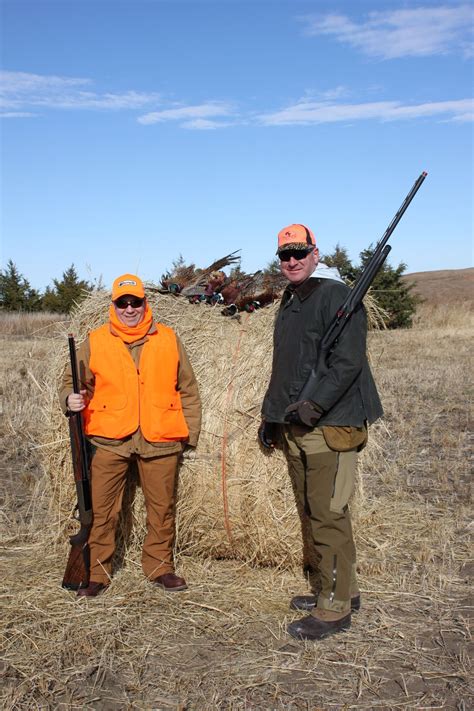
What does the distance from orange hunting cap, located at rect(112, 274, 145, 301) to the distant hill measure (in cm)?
2921

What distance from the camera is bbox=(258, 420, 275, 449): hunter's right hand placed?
4.87 m

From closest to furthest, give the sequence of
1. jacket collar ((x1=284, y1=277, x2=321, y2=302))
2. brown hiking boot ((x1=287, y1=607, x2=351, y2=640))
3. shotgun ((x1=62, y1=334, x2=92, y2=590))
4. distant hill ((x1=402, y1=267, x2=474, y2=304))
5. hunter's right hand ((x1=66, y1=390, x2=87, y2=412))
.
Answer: brown hiking boot ((x1=287, y1=607, x2=351, y2=640)) → jacket collar ((x1=284, y1=277, x2=321, y2=302)) → hunter's right hand ((x1=66, y1=390, x2=87, y2=412)) → shotgun ((x1=62, y1=334, x2=92, y2=590)) → distant hill ((x1=402, y1=267, x2=474, y2=304))

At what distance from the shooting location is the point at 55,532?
5691 mm

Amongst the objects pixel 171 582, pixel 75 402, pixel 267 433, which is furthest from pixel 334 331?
pixel 171 582

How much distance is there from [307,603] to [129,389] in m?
1.75

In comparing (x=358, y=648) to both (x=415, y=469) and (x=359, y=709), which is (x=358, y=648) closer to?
(x=359, y=709)

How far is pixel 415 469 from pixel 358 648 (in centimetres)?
363

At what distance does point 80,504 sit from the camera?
480 cm

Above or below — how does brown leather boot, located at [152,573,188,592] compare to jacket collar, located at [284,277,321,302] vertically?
below

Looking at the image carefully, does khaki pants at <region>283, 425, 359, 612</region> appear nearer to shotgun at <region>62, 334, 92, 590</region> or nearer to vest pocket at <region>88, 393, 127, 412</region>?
vest pocket at <region>88, 393, 127, 412</region>

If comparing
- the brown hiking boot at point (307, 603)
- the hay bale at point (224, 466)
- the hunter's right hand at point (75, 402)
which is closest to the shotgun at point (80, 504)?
the hunter's right hand at point (75, 402)

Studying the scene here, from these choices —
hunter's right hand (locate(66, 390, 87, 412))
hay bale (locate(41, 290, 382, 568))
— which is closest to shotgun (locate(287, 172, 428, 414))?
hay bale (locate(41, 290, 382, 568))

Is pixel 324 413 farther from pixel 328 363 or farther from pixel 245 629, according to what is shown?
pixel 245 629

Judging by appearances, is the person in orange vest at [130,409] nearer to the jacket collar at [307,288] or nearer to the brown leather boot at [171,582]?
the brown leather boot at [171,582]
